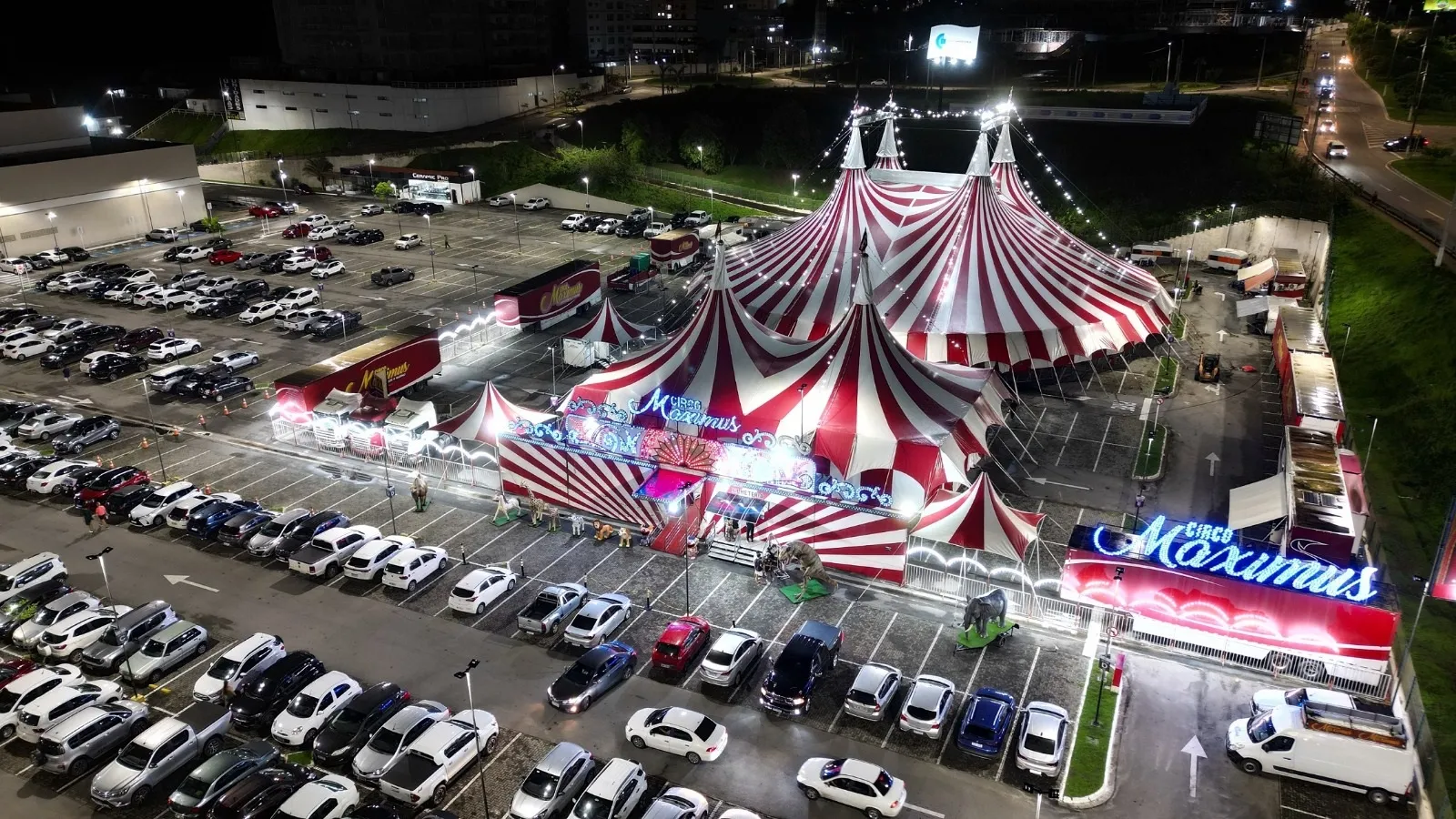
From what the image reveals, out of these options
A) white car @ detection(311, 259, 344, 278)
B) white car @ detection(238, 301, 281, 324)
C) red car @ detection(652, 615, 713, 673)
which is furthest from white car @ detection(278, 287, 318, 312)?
red car @ detection(652, 615, 713, 673)

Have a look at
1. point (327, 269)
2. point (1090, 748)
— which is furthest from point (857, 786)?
point (327, 269)

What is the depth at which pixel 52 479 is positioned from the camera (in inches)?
1038

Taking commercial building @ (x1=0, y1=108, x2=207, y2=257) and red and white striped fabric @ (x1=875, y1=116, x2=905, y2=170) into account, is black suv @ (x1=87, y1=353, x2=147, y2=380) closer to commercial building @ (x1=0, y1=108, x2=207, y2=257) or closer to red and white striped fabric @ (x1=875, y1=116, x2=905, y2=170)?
commercial building @ (x1=0, y1=108, x2=207, y2=257)

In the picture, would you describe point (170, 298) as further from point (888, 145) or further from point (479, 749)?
point (479, 749)

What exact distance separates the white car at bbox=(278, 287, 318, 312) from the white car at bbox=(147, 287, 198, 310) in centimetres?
430

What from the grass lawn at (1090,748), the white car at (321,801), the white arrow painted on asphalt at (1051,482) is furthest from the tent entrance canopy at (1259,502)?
A: the white car at (321,801)

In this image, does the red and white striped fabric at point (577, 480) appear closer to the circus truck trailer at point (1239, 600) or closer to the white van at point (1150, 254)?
the circus truck trailer at point (1239, 600)

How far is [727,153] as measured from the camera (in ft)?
251

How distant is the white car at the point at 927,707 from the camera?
17.1 metres

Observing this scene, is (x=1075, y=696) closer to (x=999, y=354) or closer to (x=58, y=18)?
(x=999, y=354)

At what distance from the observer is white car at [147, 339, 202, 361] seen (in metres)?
37.0

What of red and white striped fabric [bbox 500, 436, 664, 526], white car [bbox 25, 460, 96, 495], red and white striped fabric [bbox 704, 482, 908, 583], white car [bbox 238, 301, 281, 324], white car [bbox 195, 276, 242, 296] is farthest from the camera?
white car [bbox 195, 276, 242, 296]

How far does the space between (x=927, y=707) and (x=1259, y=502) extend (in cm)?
1245

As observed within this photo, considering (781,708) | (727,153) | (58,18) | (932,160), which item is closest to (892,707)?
(781,708)
